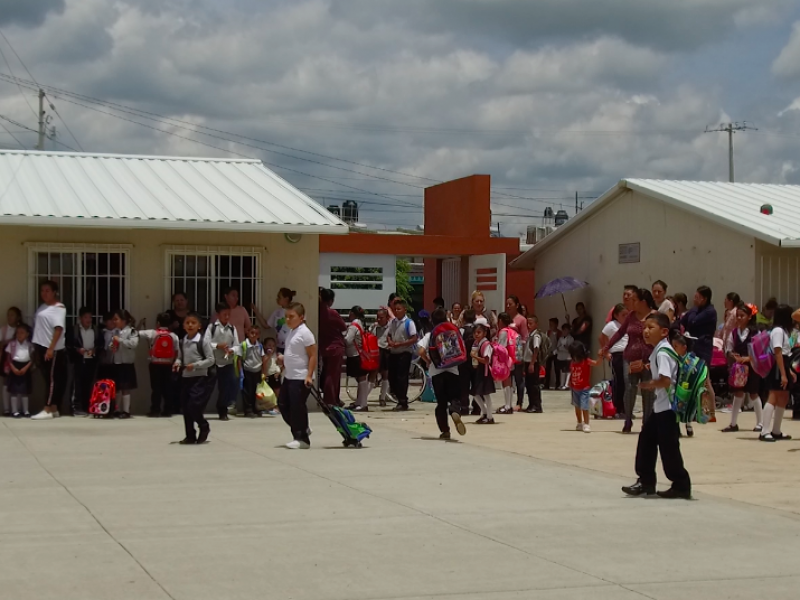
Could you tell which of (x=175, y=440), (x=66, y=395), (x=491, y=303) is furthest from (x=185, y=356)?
(x=491, y=303)

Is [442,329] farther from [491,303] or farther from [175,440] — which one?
[491,303]

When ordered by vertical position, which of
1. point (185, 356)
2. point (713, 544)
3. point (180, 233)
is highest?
point (180, 233)

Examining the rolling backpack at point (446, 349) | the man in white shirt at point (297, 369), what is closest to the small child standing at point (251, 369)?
the rolling backpack at point (446, 349)

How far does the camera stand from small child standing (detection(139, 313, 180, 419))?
16.7m

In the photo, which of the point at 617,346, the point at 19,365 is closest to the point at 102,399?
the point at 19,365

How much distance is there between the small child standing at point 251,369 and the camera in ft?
56.0

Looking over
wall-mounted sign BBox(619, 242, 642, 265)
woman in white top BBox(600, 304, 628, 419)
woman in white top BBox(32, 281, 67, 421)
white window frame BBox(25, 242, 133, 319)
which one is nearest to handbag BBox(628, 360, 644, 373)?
woman in white top BBox(600, 304, 628, 419)

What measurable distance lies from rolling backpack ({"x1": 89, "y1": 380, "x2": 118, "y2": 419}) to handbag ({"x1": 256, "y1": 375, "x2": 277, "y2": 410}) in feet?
→ 6.75

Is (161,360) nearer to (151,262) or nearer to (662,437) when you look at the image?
(151,262)

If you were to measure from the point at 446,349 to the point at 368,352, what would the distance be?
4.72 m

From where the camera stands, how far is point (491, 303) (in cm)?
2467

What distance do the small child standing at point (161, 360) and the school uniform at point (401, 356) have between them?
11.8 feet

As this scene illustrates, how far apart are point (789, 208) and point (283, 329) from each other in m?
10.9

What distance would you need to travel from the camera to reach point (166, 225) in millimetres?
16578
